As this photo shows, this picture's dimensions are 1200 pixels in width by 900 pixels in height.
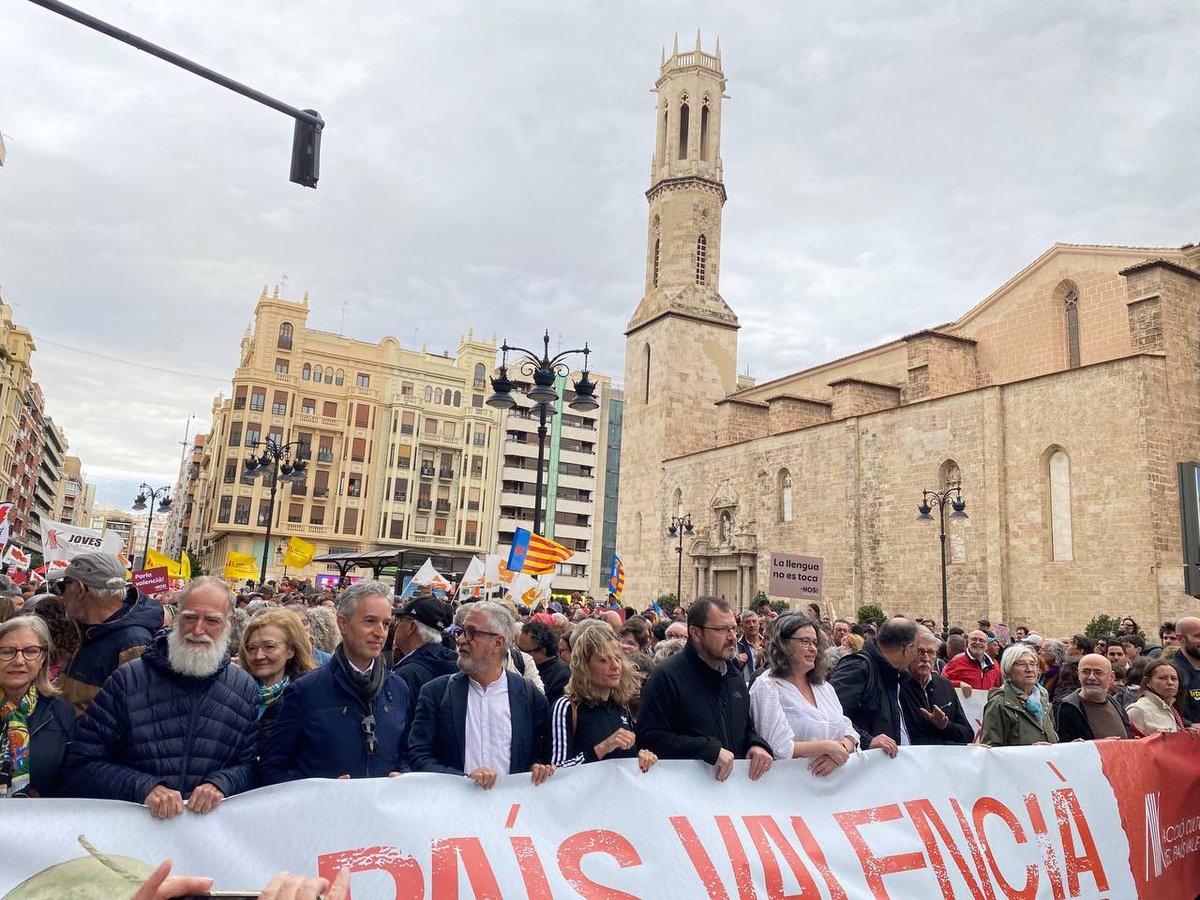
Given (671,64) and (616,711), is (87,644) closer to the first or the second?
(616,711)

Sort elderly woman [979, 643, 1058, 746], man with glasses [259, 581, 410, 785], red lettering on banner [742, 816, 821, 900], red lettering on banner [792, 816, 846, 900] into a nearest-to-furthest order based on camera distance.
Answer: man with glasses [259, 581, 410, 785] < red lettering on banner [742, 816, 821, 900] < red lettering on banner [792, 816, 846, 900] < elderly woman [979, 643, 1058, 746]

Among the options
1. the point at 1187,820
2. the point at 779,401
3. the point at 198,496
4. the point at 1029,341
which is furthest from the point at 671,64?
the point at 198,496

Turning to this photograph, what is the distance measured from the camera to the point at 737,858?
375 centimetres

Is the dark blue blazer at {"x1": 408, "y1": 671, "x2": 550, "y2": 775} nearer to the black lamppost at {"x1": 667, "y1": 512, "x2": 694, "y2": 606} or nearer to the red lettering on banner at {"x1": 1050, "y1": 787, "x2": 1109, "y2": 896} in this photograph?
the red lettering on banner at {"x1": 1050, "y1": 787, "x2": 1109, "y2": 896}

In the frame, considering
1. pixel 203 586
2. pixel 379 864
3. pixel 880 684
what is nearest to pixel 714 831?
pixel 379 864

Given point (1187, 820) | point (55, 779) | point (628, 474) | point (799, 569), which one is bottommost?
point (1187, 820)

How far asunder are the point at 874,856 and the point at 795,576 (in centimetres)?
1101

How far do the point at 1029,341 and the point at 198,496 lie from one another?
71.4 m

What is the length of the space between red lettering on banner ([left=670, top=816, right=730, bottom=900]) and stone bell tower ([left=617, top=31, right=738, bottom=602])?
34.0 m

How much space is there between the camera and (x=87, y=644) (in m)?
4.32

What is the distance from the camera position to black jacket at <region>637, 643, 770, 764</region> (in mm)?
3881

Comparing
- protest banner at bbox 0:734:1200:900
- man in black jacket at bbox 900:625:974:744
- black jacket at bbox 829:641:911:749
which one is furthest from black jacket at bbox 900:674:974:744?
protest banner at bbox 0:734:1200:900

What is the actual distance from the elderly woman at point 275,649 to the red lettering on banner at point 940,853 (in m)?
3.15

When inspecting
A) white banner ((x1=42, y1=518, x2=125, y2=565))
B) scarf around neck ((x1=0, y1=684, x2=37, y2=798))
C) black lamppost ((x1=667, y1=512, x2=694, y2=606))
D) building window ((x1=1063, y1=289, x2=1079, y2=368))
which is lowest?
scarf around neck ((x1=0, y1=684, x2=37, y2=798))
